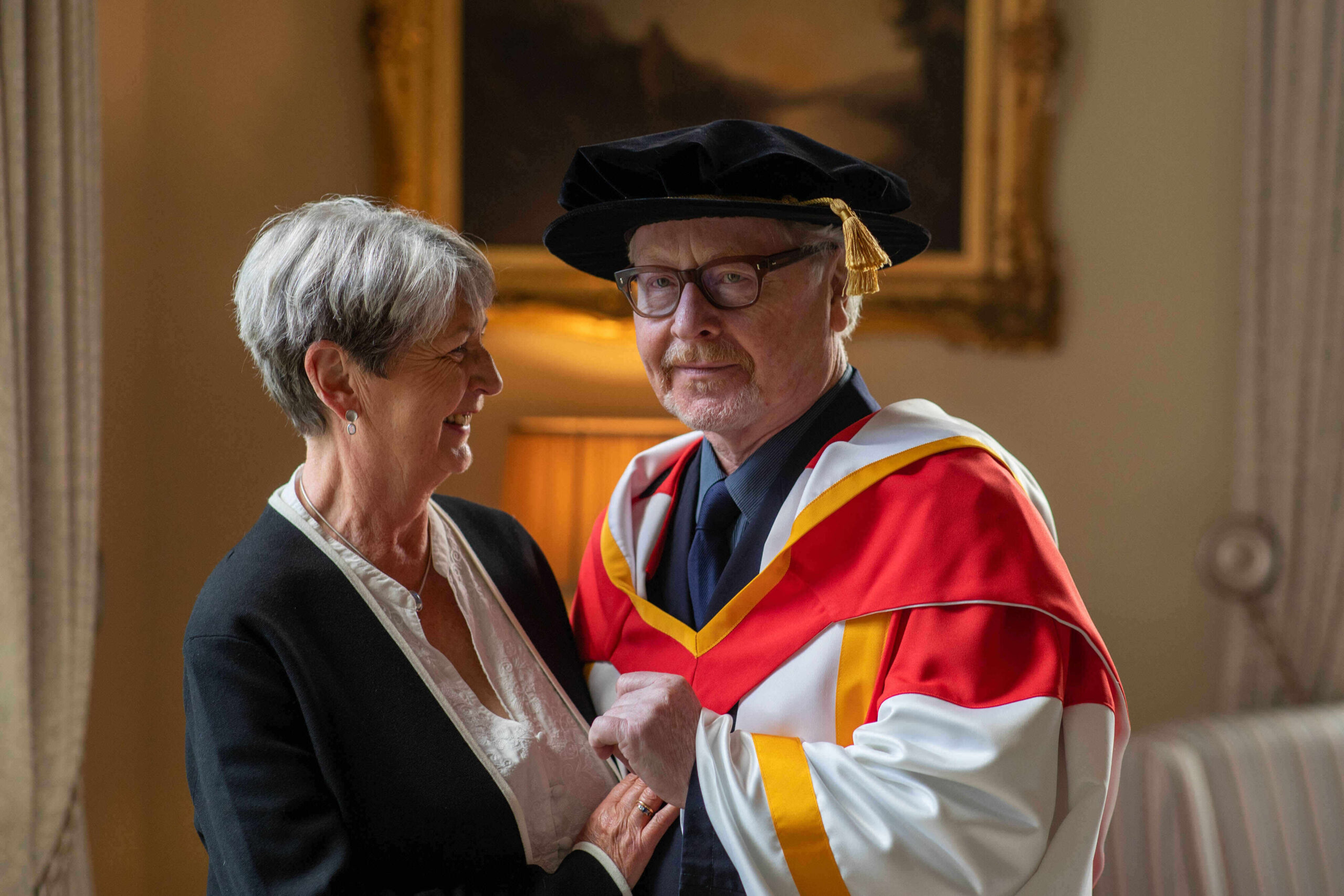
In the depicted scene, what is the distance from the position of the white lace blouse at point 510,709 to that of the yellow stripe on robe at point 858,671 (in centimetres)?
38

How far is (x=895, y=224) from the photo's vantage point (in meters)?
1.70

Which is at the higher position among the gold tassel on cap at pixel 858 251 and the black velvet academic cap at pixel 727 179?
the black velvet academic cap at pixel 727 179

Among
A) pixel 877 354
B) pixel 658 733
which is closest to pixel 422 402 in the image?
pixel 658 733

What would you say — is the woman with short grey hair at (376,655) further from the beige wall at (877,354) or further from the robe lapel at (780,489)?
the beige wall at (877,354)

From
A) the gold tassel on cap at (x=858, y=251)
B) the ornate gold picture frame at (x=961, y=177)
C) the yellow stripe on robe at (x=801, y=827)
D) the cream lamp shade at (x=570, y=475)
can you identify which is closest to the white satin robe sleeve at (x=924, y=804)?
the yellow stripe on robe at (x=801, y=827)

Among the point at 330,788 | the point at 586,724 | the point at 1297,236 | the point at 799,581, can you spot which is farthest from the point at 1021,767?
the point at 1297,236

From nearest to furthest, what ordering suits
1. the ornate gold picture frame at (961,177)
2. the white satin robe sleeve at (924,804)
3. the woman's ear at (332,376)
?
the white satin robe sleeve at (924,804), the woman's ear at (332,376), the ornate gold picture frame at (961,177)

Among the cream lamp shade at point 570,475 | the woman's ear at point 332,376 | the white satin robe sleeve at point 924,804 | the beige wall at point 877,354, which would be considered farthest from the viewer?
the beige wall at point 877,354

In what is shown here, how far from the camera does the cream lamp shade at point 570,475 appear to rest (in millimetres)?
2842

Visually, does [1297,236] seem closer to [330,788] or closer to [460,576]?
[460,576]

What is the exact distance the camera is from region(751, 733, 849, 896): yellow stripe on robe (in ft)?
4.09

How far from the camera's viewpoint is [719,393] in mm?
1593

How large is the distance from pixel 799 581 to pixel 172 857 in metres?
2.61

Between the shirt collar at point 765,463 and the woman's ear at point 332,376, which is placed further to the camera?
the shirt collar at point 765,463
